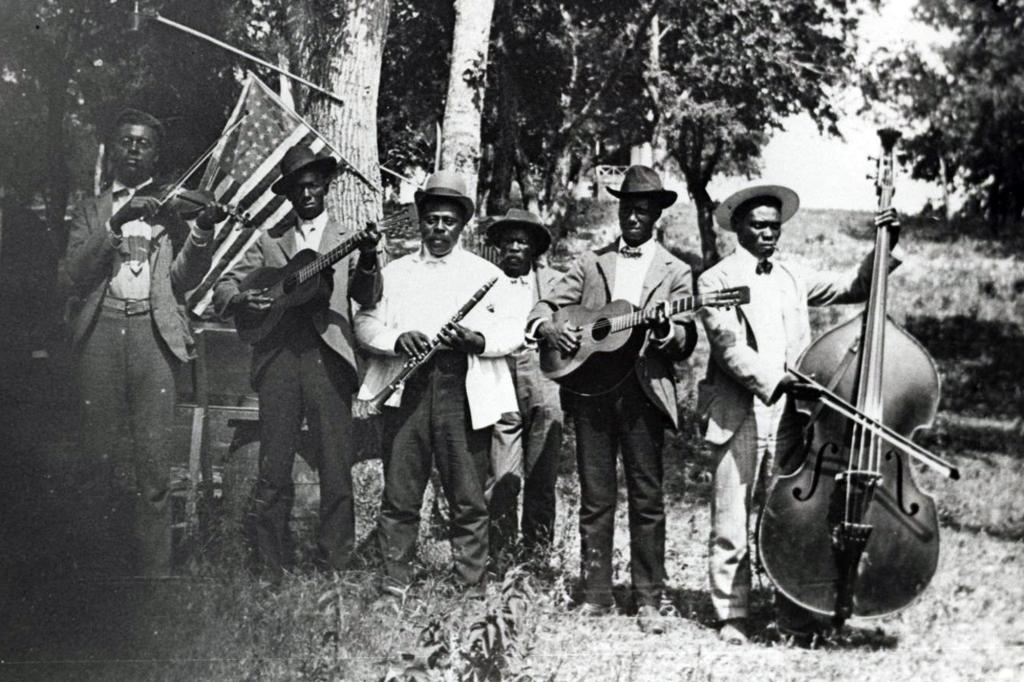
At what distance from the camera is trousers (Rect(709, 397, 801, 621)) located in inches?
203

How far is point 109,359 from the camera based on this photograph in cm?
556

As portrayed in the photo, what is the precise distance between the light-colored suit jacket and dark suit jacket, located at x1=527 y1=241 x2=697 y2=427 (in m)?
0.14

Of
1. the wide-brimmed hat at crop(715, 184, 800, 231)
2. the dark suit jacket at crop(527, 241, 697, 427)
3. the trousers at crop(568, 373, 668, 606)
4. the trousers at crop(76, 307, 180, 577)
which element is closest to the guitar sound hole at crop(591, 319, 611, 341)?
the dark suit jacket at crop(527, 241, 697, 427)

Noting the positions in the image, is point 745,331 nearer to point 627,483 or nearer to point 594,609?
point 627,483

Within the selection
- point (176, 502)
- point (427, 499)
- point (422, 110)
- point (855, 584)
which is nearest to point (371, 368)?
point (427, 499)

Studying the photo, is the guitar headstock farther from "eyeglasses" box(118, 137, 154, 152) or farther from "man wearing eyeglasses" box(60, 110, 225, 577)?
"eyeglasses" box(118, 137, 154, 152)

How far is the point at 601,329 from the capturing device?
206 inches

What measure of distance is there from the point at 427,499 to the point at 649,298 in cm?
158

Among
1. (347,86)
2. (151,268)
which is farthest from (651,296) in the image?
(151,268)

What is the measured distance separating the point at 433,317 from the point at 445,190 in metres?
0.65

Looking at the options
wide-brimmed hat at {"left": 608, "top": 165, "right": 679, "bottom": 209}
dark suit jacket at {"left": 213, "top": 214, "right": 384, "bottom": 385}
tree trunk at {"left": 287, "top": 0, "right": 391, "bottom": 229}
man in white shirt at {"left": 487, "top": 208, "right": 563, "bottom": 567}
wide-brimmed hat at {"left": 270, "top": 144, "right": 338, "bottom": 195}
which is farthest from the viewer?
tree trunk at {"left": 287, "top": 0, "right": 391, "bottom": 229}

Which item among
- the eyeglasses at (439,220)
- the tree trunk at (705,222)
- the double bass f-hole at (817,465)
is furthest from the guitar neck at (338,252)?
the double bass f-hole at (817,465)

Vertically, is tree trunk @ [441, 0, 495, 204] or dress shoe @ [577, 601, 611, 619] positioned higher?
tree trunk @ [441, 0, 495, 204]

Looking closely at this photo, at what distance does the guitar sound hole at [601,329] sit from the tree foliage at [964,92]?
2172mm
